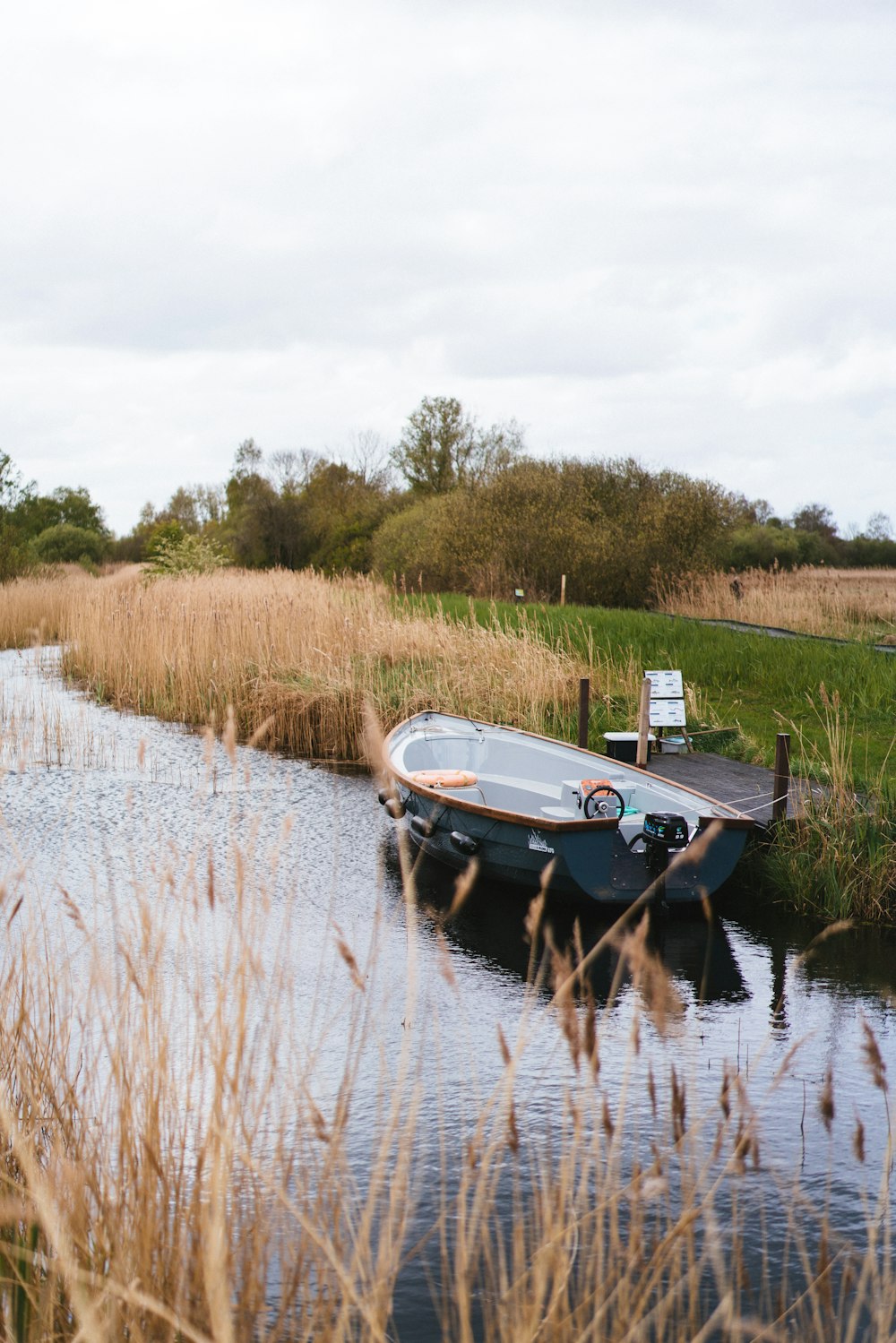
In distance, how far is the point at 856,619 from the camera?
1914cm

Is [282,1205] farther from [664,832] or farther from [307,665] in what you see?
[307,665]

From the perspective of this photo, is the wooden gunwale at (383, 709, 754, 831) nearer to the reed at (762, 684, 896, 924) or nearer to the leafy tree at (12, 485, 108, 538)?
the reed at (762, 684, 896, 924)

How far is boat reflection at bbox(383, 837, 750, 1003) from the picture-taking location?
682 centimetres

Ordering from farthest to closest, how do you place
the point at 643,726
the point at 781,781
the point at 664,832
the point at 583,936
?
the point at 643,726 → the point at 781,781 → the point at 583,936 → the point at 664,832

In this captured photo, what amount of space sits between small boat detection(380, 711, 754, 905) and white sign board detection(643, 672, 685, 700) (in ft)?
4.73

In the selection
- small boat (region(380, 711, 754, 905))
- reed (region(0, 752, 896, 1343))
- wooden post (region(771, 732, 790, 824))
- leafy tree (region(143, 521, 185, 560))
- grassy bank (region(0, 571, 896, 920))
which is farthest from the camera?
leafy tree (region(143, 521, 185, 560))

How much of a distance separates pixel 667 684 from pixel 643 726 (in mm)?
837

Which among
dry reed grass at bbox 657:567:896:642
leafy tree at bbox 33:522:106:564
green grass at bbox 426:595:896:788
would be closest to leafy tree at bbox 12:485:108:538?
leafy tree at bbox 33:522:106:564

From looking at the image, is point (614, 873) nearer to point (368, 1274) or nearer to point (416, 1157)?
point (416, 1157)

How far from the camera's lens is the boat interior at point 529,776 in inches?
314

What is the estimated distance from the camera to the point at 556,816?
8.91 metres

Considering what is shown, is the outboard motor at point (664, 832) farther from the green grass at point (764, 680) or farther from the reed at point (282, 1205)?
the reed at point (282, 1205)

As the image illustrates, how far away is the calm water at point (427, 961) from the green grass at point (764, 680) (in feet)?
6.80

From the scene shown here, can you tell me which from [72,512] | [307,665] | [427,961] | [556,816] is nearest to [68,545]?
[72,512]
